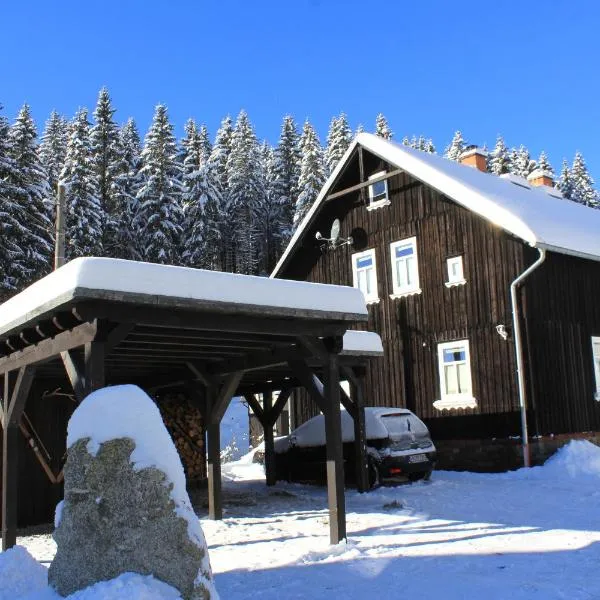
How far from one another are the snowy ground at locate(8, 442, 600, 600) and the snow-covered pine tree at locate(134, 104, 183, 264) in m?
26.4

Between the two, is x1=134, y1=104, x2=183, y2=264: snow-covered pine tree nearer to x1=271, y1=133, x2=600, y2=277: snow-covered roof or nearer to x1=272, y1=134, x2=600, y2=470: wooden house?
x1=271, y1=133, x2=600, y2=277: snow-covered roof

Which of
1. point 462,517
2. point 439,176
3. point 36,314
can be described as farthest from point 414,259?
point 36,314

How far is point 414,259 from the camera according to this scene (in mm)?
19500

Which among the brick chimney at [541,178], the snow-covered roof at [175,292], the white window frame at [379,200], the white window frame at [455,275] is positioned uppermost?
the brick chimney at [541,178]

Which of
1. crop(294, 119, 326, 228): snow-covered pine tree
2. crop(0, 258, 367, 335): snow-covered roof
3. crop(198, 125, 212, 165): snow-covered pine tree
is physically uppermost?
crop(198, 125, 212, 165): snow-covered pine tree

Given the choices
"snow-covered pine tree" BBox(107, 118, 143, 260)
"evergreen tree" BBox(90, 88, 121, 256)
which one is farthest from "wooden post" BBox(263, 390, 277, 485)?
"evergreen tree" BBox(90, 88, 121, 256)

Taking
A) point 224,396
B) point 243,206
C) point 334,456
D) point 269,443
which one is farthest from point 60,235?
point 243,206

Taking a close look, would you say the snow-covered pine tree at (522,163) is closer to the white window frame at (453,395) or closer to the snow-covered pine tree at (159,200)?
the snow-covered pine tree at (159,200)

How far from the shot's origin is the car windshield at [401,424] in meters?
14.4

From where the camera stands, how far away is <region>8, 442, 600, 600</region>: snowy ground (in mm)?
6801

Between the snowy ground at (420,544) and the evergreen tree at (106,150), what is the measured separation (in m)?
29.1

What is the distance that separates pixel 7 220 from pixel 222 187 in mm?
25107

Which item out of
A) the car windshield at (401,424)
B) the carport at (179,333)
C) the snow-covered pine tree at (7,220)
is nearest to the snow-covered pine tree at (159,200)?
the snow-covered pine tree at (7,220)

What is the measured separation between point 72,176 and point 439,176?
23.2 m
